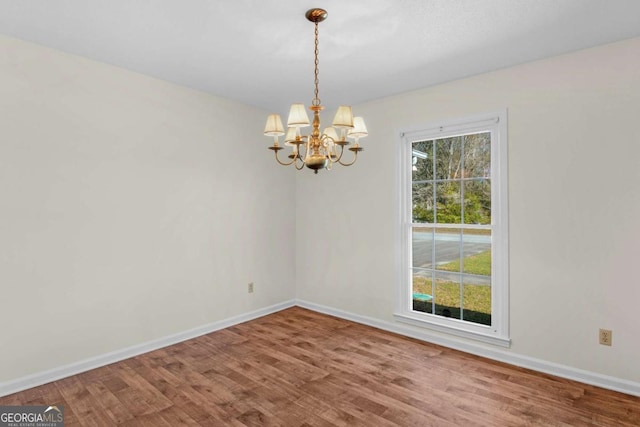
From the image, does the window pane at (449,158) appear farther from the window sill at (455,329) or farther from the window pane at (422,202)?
the window sill at (455,329)

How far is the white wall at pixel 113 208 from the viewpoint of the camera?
2.62 meters

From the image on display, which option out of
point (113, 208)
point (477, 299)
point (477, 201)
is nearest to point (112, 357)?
point (113, 208)

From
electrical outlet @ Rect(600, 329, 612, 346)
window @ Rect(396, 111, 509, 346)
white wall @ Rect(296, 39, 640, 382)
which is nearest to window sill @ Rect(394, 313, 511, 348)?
window @ Rect(396, 111, 509, 346)

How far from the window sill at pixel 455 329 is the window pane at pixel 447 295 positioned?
0.09 metres

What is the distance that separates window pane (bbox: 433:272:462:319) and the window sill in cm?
9

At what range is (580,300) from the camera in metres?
2.78

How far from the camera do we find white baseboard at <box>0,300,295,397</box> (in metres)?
2.61

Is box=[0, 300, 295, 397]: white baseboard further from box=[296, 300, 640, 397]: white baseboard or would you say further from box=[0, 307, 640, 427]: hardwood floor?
box=[296, 300, 640, 397]: white baseboard

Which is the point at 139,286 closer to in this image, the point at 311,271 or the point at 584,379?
the point at 311,271

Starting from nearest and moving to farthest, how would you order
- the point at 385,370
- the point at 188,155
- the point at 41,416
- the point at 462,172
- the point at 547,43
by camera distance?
the point at 41,416
the point at 547,43
the point at 385,370
the point at 462,172
the point at 188,155

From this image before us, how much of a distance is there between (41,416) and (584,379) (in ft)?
13.1

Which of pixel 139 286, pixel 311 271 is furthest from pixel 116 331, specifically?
pixel 311 271

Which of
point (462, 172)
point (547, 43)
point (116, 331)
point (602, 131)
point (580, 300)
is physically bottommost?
point (116, 331)

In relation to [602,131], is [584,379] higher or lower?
lower
